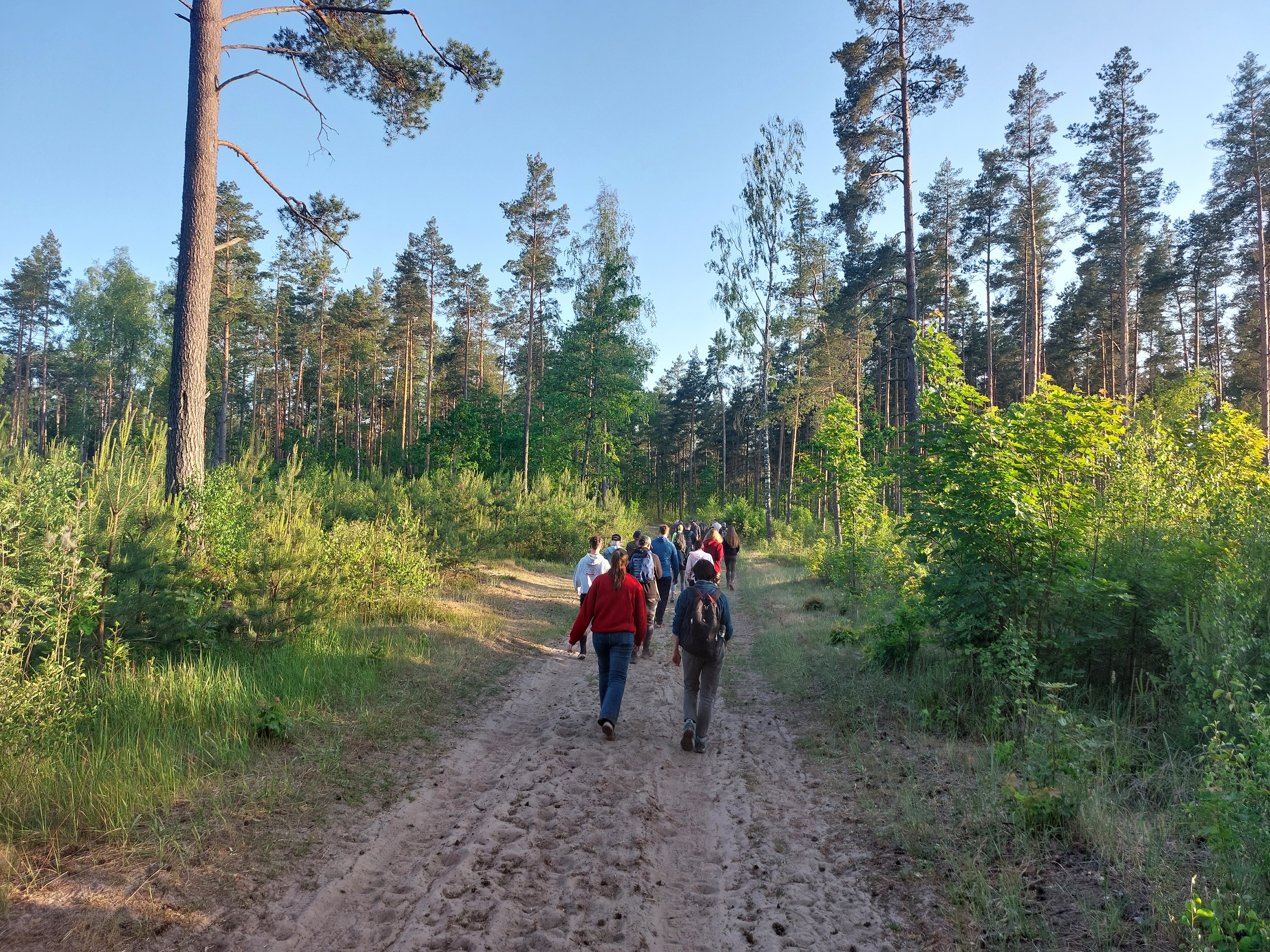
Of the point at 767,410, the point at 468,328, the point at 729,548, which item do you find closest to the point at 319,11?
the point at 729,548

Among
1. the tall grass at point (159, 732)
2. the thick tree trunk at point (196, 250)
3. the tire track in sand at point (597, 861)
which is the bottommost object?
the tire track in sand at point (597, 861)

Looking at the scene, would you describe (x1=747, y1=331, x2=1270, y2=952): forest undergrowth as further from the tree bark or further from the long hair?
the tree bark

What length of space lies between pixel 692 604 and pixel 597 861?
Answer: 255 cm

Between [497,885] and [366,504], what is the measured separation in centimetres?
1077

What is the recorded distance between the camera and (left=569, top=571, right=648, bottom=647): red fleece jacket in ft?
20.9

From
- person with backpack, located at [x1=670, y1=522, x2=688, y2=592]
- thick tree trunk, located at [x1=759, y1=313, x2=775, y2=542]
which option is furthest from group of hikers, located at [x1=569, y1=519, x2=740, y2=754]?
thick tree trunk, located at [x1=759, y1=313, x2=775, y2=542]

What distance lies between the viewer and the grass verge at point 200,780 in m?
3.13

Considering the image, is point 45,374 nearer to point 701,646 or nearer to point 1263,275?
point 701,646

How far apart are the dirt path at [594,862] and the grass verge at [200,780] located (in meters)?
0.37

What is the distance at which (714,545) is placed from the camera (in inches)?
500

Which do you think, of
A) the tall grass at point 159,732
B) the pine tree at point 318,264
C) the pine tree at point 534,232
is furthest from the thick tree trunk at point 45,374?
the tall grass at point 159,732

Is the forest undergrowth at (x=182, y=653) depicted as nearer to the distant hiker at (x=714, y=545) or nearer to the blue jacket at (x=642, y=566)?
the blue jacket at (x=642, y=566)

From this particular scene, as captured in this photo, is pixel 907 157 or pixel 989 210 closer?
pixel 907 157

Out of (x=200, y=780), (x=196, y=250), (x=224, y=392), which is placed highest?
(x=224, y=392)
